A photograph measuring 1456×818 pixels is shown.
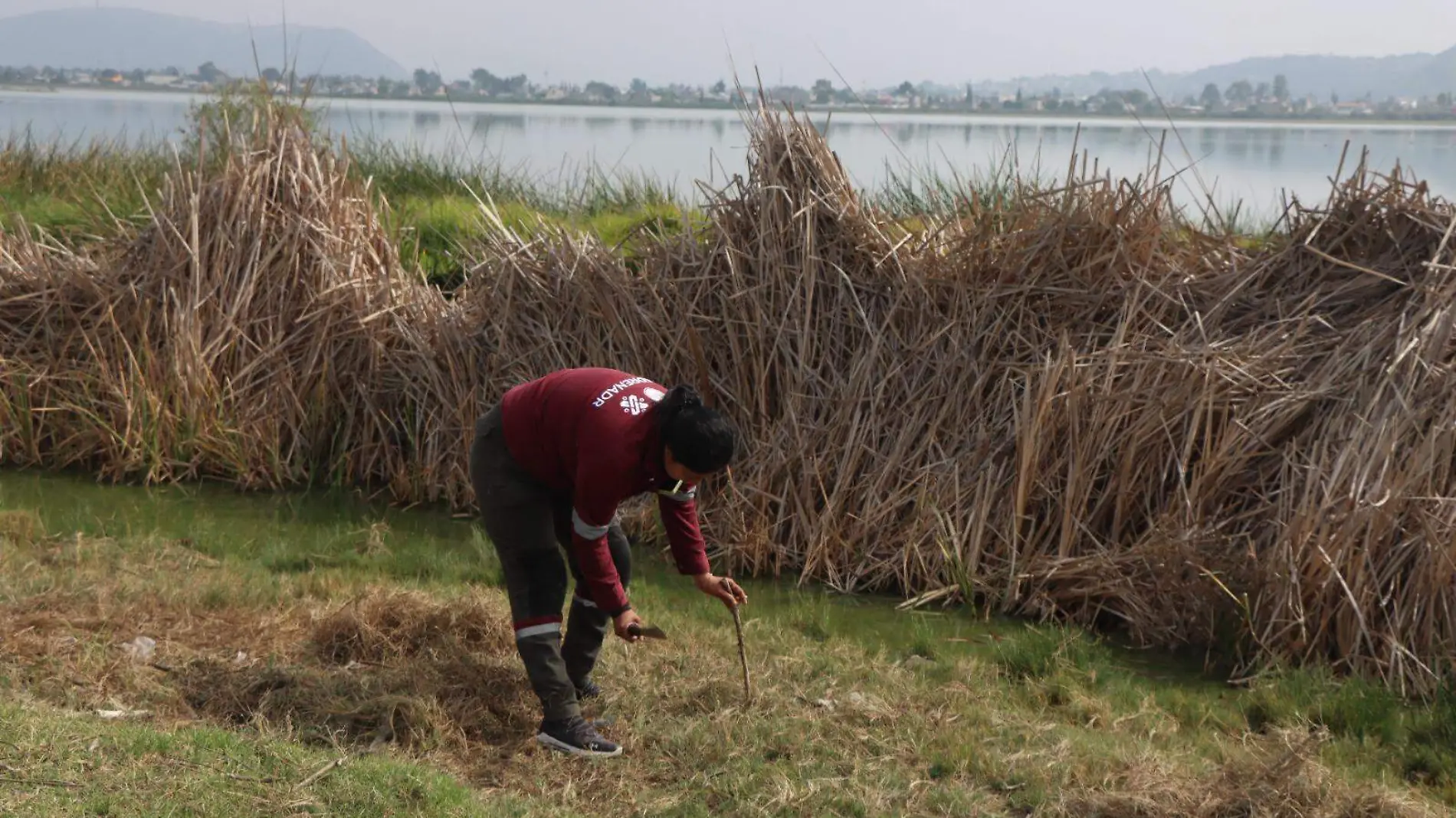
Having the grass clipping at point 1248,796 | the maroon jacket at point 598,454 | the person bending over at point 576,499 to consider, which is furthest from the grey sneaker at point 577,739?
the grass clipping at point 1248,796

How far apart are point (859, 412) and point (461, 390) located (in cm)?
253

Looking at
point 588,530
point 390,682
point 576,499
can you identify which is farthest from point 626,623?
point 390,682

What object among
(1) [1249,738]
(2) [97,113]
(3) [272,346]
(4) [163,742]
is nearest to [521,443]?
(4) [163,742]

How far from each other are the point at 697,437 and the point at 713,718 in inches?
52.6

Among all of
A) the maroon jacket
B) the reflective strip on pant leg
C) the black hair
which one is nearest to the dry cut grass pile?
the reflective strip on pant leg

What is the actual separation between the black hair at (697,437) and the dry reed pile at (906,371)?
297cm

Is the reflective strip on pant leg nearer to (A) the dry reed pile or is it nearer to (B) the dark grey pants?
(B) the dark grey pants

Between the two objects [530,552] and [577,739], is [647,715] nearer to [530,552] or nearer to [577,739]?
[577,739]

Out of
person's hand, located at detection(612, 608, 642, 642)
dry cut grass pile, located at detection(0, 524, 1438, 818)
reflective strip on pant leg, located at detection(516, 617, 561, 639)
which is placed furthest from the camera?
reflective strip on pant leg, located at detection(516, 617, 561, 639)

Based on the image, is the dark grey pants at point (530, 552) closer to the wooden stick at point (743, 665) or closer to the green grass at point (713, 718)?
the green grass at point (713, 718)

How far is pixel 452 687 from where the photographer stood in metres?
5.24

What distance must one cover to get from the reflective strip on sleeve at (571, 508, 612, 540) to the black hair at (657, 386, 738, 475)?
14.6 inches

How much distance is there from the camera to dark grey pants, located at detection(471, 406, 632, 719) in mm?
4840

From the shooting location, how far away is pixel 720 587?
189 inches
